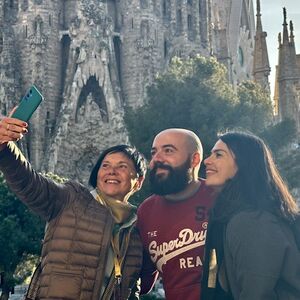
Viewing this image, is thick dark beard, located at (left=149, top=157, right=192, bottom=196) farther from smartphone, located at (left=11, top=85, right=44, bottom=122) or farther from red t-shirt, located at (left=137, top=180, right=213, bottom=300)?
smartphone, located at (left=11, top=85, right=44, bottom=122)

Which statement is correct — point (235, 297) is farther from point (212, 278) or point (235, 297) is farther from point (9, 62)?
point (9, 62)

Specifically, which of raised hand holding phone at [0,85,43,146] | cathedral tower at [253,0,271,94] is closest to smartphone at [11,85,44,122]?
raised hand holding phone at [0,85,43,146]

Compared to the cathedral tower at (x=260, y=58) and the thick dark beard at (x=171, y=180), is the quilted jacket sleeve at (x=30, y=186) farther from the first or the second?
the cathedral tower at (x=260, y=58)

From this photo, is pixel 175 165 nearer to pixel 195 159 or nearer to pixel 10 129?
pixel 195 159

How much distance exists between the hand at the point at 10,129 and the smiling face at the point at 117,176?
33.0 inches

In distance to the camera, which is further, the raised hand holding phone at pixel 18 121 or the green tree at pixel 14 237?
the green tree at pixel 14 237

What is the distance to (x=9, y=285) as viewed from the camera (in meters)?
17.5

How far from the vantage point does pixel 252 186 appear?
130 inches

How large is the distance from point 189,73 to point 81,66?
953 cm

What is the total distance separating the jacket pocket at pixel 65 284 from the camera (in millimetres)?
3471

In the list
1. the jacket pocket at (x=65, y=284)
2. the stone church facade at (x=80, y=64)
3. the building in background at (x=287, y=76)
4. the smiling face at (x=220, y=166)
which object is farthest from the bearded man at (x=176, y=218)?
the building in background at (x=287, y=76)

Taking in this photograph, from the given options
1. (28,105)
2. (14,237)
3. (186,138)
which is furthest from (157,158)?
(14,237)

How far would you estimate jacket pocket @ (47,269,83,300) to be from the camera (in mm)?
3471

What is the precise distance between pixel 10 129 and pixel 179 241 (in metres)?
1.35
